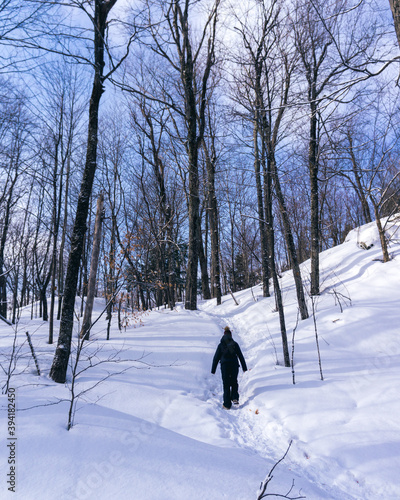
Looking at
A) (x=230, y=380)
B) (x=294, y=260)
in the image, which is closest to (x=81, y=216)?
(x=230, y=380)

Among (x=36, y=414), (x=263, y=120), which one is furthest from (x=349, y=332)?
(x=36, y=414)

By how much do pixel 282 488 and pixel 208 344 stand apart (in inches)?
221

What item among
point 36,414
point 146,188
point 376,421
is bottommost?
point 376,421

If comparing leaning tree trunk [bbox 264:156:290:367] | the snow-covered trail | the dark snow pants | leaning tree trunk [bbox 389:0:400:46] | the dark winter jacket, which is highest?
leaning tree trunk [bbox 389:0:400:46]

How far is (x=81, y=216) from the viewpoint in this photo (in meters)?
5.14

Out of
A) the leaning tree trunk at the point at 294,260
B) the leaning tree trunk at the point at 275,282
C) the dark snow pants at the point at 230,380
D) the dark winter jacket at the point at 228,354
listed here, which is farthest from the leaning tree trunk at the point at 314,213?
the dark snow pants at the point at 230,380

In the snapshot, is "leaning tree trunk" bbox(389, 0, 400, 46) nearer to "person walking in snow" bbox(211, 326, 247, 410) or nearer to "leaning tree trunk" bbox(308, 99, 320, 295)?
"person walking in snow" bbox(211, 326, 247, 410)

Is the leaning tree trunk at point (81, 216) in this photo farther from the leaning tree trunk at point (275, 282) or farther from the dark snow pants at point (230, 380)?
the leaning tree trunk at point (275, 282)

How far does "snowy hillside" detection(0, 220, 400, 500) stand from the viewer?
230 centimetres

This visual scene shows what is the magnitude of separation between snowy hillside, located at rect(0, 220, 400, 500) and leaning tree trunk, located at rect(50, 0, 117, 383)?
470 millimetres

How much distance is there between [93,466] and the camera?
7.74 feet

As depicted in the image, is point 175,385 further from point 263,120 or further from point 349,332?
point 263,120

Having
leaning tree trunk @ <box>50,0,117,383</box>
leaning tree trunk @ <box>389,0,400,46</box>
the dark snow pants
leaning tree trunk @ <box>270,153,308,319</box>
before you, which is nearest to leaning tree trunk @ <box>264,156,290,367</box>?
leaning tree trunk @ <box>270,153,308,319</box>

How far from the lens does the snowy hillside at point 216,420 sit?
230 centimetres
